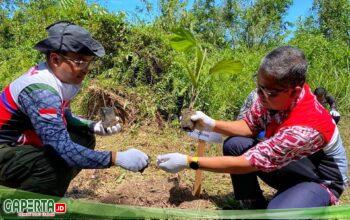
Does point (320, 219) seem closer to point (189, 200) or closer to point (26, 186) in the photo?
point (189, 200)

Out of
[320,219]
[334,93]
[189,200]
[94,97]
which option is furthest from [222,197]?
[334,93]

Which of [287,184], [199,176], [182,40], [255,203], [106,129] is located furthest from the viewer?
[182,40]

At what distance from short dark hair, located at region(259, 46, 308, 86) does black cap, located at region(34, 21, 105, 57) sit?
90 cm

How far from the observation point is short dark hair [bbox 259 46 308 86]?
2.00 metres

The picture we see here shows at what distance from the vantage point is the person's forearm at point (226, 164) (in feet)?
6.86

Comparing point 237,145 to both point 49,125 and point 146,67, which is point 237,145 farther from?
point 146,67

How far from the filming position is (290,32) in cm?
1007

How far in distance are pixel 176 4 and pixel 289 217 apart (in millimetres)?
5392

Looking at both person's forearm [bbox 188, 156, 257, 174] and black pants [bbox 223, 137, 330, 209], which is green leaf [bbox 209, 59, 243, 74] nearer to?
black pants [bbox 223, 137, 330, 209]

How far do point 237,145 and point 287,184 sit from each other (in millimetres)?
436

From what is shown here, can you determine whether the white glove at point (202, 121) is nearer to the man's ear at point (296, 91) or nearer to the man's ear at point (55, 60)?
the man's ear at point (296, 91)

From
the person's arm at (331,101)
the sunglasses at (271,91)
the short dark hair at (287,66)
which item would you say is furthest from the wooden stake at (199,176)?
the person's arm at (331,101)

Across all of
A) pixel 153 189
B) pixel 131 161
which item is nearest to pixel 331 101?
pixel 153 189

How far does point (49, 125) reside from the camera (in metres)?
2.04
